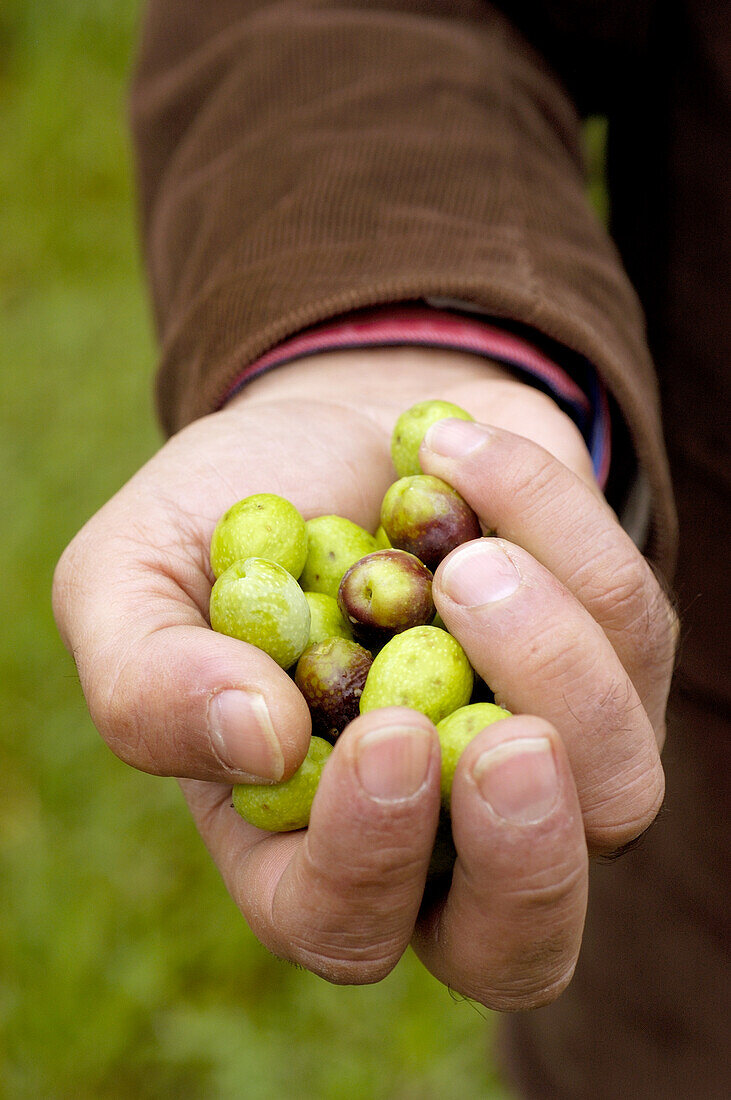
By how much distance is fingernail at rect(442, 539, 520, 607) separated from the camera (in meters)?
1.47

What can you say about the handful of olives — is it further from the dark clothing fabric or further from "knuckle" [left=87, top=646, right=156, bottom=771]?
the dark clothing fabric

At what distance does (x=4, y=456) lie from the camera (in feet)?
Answer: 17.5

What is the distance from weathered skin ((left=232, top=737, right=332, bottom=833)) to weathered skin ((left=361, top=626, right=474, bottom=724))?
0.12m

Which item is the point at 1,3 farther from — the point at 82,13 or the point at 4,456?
the point at 4,456

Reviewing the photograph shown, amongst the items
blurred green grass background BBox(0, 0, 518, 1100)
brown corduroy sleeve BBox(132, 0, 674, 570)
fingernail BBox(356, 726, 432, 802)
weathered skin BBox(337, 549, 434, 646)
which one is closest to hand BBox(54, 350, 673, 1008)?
fingernail BBox(356, 726, 432, 802)

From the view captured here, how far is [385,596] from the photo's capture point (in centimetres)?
163

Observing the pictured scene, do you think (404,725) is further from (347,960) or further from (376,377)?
(376,377)

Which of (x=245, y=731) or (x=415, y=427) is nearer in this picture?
(x=245, y=731)

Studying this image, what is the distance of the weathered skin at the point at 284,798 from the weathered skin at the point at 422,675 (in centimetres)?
12

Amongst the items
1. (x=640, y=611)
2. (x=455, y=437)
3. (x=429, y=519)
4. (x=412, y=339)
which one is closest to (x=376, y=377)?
(x=412, y=339)

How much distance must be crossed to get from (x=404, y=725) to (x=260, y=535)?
21.6 inches

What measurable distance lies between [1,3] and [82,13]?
75 cm

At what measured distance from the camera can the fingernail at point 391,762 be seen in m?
1.24

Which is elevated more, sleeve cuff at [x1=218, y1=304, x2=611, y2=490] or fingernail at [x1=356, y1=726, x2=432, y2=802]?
fingernail at [x1=356, y1=726, x2=432, y2=802]
